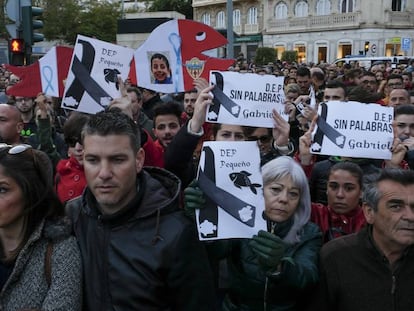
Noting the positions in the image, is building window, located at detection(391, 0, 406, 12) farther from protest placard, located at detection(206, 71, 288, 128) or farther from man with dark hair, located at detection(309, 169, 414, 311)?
man with dark hair, located at detection(309, 169, 414, 311)

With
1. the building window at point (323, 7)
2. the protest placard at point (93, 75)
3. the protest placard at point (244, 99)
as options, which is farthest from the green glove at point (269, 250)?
the building window at point (323, 7)

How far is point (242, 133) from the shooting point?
376cm

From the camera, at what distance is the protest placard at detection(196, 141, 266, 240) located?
2.75 m

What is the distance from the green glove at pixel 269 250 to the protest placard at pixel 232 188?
0.17 metres

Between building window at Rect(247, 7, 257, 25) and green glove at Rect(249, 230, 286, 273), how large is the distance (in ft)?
183

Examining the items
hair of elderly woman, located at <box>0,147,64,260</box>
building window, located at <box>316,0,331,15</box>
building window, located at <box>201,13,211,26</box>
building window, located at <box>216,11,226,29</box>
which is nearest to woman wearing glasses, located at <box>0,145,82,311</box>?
hair of elderly woman, located at <box>0,147,64,260</box>

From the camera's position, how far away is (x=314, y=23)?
5047 cm

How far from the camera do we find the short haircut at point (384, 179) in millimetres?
2682

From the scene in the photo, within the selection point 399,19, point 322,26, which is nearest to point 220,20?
point 322,26

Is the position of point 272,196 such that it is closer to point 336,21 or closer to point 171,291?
point 171,291

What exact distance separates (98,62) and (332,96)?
288 cm

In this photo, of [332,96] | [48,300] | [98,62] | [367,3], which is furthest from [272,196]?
[367,3]

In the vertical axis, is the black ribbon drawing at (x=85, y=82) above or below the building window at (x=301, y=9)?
below

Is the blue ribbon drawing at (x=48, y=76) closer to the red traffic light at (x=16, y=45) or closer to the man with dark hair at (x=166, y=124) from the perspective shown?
the man with dark hair at (x=166, y=124)
